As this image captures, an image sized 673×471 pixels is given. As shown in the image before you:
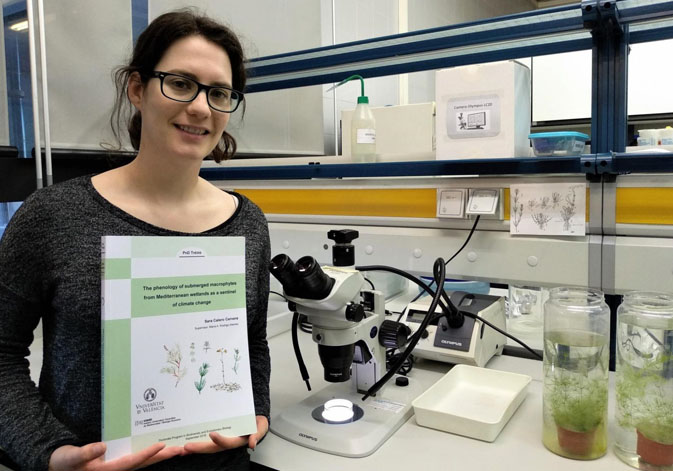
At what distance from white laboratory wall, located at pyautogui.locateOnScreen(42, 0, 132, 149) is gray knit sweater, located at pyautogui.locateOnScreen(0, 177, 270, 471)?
112 centimetres

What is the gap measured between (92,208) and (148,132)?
16 centimetres

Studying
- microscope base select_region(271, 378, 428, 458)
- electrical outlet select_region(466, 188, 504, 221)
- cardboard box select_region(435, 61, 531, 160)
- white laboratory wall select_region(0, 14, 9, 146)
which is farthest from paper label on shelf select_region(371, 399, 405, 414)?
white laboratory wall select_region(0, 14, 9, 146)

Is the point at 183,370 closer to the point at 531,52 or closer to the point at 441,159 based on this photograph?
the point at 441,159

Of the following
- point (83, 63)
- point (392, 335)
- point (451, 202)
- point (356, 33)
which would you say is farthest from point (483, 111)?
point (356, 33)

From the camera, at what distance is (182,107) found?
2.86 feet

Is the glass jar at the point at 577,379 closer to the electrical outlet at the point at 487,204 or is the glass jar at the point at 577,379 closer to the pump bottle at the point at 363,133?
the electrical outlet at the point at 487,204

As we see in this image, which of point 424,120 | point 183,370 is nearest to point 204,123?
point 183,370

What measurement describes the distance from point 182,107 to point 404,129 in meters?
1.30

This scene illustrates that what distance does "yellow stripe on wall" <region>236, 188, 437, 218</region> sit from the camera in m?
1.54

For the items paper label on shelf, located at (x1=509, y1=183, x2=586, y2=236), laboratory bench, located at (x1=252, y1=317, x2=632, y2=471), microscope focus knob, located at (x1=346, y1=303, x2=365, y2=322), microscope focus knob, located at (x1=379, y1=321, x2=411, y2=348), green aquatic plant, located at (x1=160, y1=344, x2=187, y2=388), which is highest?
paper label on shelf, located at (x1=509, y1=183, x2=586, y2=236)

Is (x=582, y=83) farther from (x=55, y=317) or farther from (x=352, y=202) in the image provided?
(x=55, y=317)

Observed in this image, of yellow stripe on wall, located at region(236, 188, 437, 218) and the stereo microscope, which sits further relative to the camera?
yellow stripe on wall, located at region(236, 188, 437, 218)

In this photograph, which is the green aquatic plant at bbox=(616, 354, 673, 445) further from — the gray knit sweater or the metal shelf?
the gray knit sweater

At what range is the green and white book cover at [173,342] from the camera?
78cm
